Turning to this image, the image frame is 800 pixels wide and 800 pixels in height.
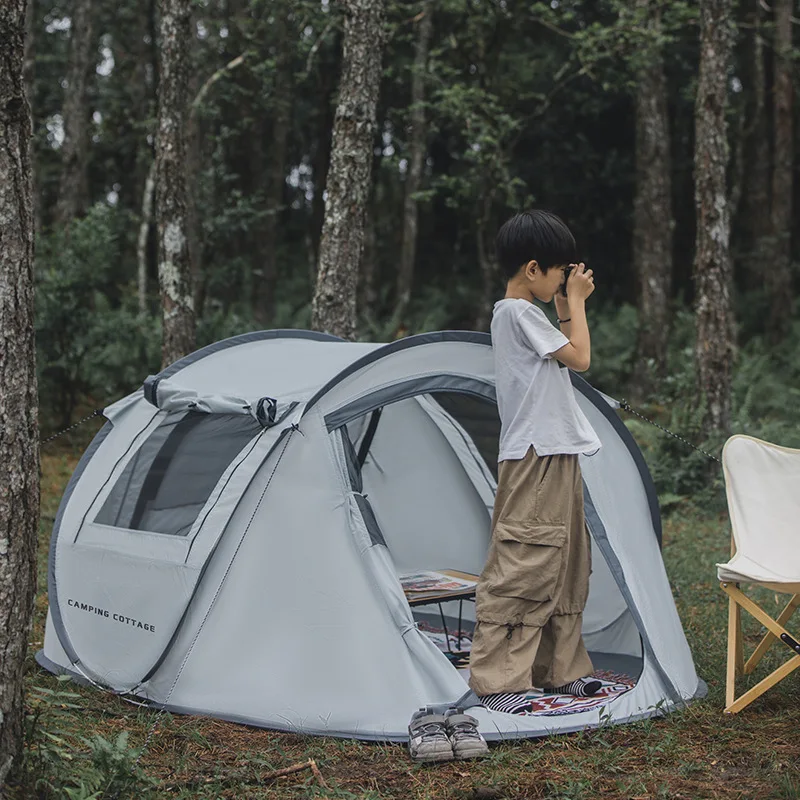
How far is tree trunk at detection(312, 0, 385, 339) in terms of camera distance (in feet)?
23.3

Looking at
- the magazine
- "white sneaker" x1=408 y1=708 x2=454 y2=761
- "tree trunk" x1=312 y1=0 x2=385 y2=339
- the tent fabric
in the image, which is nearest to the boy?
"white sneaker" x1=408 y1=708 x2=454 y2=761

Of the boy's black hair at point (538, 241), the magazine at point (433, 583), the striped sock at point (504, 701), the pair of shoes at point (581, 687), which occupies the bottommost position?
the pair of shoes at point (581, 687)

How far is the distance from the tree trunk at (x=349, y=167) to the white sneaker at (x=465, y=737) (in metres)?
3.69

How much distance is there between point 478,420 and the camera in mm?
5832

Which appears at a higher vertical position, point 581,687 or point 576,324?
point 576,324

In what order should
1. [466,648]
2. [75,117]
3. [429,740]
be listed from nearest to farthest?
[429,740]
[466,648]
[75,117]

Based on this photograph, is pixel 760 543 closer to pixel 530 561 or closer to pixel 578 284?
pixel 530 561

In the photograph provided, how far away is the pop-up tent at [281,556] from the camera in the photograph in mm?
4020

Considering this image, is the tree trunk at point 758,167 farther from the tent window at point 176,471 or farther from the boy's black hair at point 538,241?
the tent window at point 176,471

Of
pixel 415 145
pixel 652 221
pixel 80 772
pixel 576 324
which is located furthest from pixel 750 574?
pixel 415 145

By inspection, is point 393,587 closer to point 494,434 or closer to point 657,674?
point 657,674

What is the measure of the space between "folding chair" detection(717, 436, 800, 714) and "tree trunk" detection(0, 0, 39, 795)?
2.51 m

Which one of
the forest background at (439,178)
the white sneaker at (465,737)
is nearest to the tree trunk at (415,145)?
the forest background at (439,178)

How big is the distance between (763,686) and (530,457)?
1188 mm
